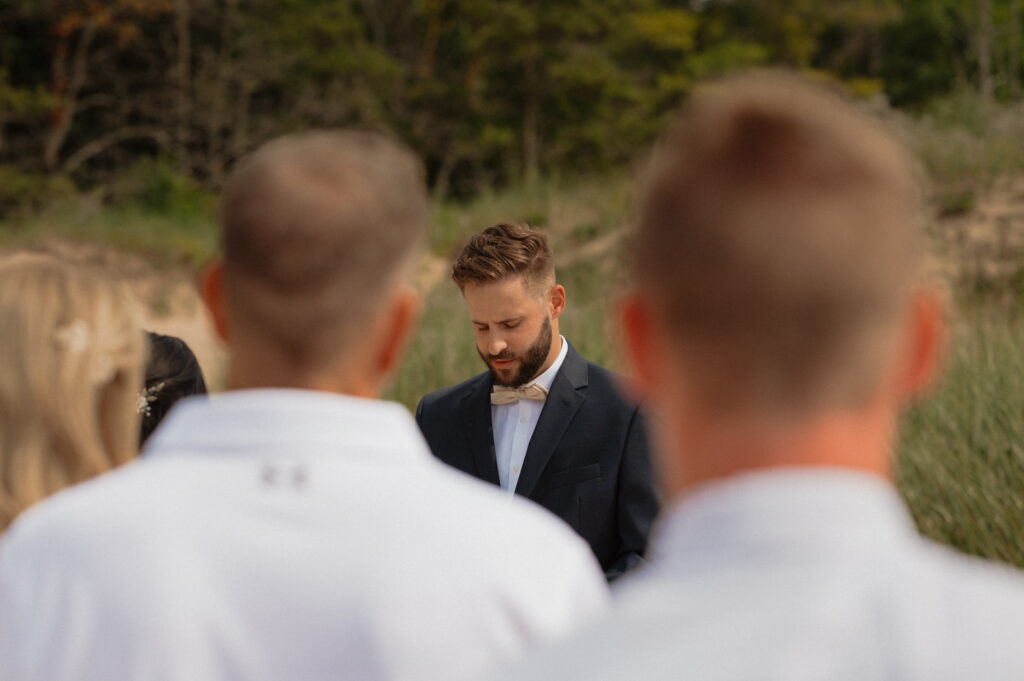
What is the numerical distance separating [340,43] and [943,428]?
2676 cm

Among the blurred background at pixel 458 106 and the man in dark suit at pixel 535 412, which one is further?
the blurred background at pixel 458 106

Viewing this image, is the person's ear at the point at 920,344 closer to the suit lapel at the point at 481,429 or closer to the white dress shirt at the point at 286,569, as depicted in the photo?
the white dress shirt at the point at 286,569

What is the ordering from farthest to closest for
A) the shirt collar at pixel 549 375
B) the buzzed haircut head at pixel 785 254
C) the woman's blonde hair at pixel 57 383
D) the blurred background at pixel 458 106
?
the blurred background at pixel 458 106
the shirt collar at pixel 549 375
the woman's blonde hair at pixel 57 383
the buzzed haircut head at pixel 785 254

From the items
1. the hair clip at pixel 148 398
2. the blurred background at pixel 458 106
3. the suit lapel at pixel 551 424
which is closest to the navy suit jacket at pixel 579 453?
the suit lapel at pixel 551 424

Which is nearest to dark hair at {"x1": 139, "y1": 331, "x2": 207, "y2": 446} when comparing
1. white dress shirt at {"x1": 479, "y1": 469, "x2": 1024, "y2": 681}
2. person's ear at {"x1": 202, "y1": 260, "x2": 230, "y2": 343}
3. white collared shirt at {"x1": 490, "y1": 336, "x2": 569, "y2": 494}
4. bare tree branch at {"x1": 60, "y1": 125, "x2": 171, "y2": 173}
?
white collared shirt at {"x1": 490, "y1": 336, "x2": 569, "y2": 494}

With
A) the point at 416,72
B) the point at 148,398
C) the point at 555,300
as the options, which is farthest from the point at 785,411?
the point at 416,72

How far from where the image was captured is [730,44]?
34875 millimetres

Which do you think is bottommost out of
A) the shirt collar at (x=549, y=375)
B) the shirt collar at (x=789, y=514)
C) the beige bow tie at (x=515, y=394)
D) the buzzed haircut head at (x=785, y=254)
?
the beige bow tie at (x=515, y=394)

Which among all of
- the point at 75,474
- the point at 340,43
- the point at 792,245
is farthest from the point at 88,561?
the point at 340,43

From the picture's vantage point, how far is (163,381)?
341cm

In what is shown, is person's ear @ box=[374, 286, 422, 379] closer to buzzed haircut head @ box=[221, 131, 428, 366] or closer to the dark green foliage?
buzzed haircut head @ box=[221, 131, 428, 366]

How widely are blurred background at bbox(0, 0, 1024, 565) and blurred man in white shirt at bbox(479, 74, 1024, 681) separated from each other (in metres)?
9.90

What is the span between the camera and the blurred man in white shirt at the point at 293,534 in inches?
51.8

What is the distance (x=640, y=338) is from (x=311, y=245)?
0.54 m
